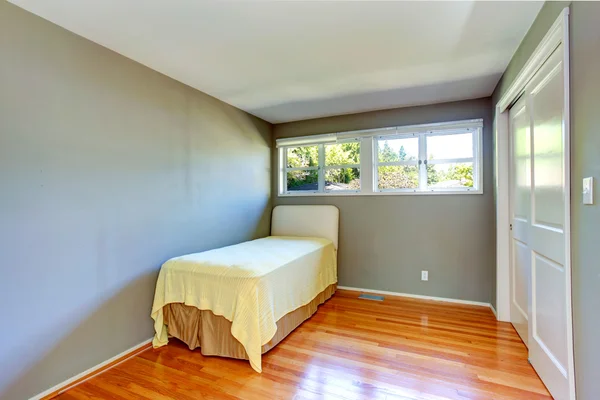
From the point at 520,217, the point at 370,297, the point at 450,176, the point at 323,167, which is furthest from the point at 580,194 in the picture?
the point at 323,167

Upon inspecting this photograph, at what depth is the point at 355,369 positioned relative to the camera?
2078mm

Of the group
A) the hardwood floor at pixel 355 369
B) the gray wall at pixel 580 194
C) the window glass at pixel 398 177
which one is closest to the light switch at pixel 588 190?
the gray wall at pixel 580 194

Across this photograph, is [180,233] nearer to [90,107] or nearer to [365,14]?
[90,107]

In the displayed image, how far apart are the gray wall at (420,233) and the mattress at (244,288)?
3.61ft

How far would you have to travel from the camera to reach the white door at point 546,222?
61.5 inches

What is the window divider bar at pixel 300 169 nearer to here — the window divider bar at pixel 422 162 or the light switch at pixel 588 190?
the window divider bar at pixel 422 162

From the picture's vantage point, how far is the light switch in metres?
1.24

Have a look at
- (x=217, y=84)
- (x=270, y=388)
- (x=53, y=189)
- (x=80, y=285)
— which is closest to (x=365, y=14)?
(x=217, y=84)

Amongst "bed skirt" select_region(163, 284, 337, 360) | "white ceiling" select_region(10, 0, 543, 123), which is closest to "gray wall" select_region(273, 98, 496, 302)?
"white ceiling" select_region(10, 0, 543, 123)

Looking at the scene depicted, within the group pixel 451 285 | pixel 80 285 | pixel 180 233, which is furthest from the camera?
pixel 451 285

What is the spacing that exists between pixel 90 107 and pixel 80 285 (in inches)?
49.3

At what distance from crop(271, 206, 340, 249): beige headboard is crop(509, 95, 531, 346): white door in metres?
1.88

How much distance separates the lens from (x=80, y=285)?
2.03 metres

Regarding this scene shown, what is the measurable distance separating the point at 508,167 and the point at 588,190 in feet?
5.58
